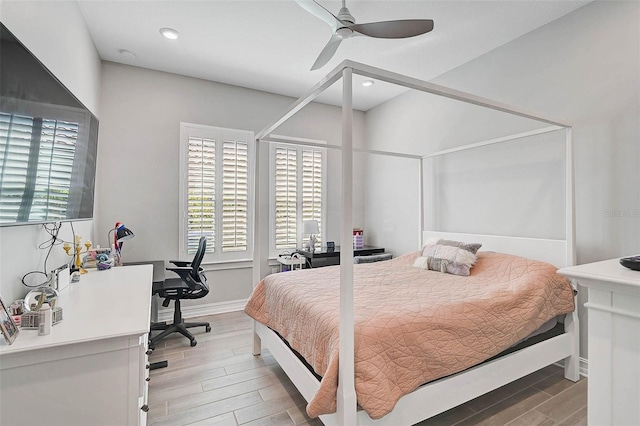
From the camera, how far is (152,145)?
11.7 feet

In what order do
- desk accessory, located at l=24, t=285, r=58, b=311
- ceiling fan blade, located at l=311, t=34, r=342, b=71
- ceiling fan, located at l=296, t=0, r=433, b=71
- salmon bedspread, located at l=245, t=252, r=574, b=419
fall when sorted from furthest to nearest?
ceiling fan blade, located at l=311, t=34, r=342, b=71 → ceiling fan, located at l=296, t=0, r=433, b=71 → salmon bedspread, located at l=245, t=252, r=574, b=419 → desk accessory, located at l=24, t=285, r=58, b=311

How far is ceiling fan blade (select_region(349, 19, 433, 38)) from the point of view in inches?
77.9

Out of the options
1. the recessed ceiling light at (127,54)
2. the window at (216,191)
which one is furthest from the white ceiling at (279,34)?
the window at (216,191)

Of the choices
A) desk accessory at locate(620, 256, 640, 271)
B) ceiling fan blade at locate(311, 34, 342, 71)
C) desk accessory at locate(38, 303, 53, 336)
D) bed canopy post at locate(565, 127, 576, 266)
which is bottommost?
desk accessory at locate(38, 303, 53, 336)

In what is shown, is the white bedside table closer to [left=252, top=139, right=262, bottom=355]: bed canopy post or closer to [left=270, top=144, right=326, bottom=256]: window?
[left=270, top=144, right=326, bottom=256]: window

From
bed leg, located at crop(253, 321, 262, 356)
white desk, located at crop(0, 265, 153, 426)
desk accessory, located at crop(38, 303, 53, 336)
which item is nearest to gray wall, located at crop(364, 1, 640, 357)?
bed leg, located at crop(253, 321, 262, 356)

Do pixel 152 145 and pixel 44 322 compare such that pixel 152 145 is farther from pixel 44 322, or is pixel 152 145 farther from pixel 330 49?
pixel 44 322

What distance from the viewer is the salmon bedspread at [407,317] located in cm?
143

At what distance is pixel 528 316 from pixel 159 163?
390 centimetres

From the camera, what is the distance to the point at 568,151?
7.67 ft

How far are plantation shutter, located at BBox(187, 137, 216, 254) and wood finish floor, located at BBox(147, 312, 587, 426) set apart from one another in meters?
1.45

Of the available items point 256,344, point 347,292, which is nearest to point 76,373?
point 347,292

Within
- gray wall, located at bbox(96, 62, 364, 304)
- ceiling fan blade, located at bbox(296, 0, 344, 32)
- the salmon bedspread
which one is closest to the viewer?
the salmon bedspread

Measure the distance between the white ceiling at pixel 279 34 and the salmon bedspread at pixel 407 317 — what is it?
2.08m
